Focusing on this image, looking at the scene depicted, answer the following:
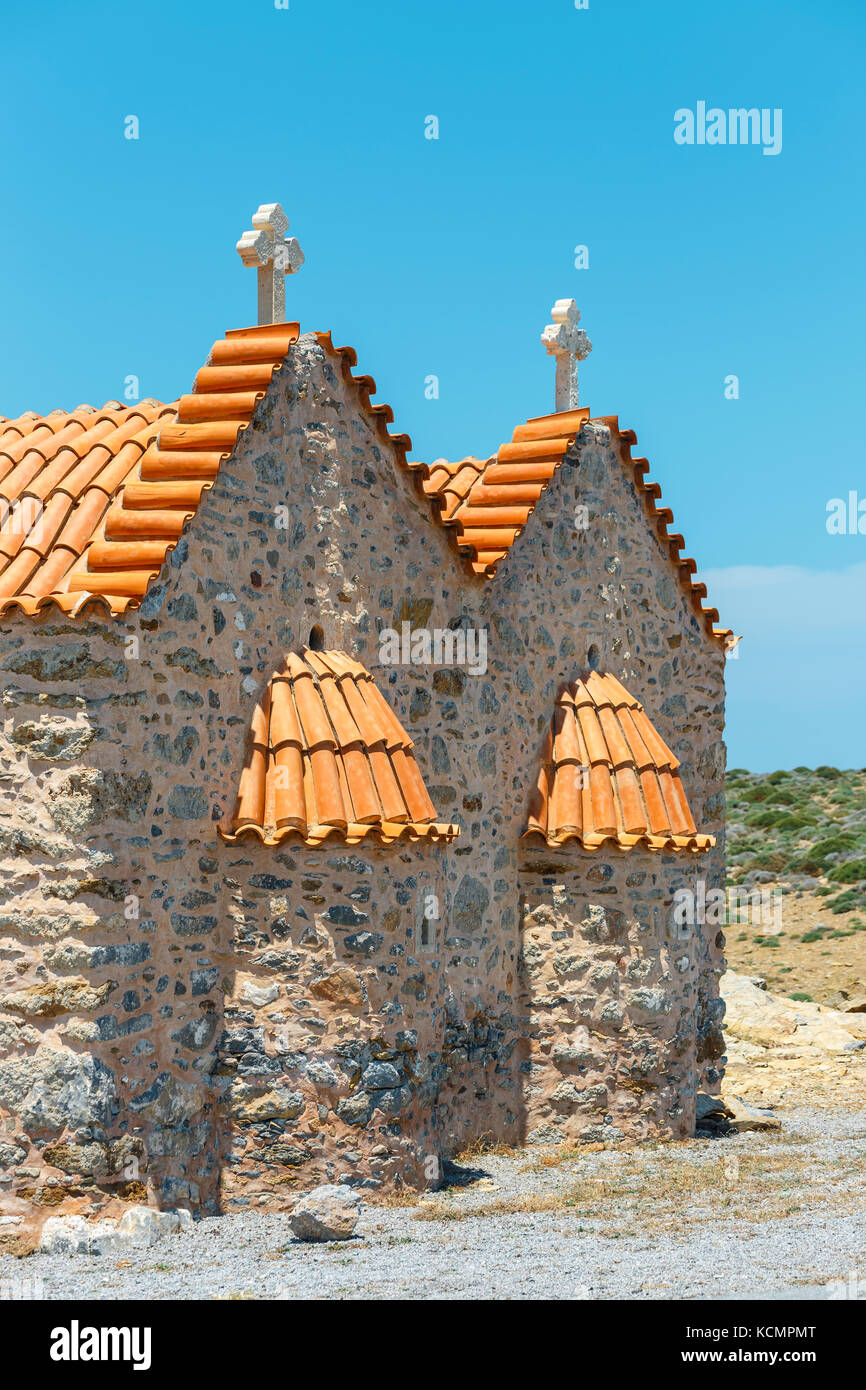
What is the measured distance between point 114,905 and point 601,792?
4639 millimetres

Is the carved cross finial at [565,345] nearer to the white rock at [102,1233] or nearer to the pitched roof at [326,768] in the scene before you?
the pitched roof at [326,768]

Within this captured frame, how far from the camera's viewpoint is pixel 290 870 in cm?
903

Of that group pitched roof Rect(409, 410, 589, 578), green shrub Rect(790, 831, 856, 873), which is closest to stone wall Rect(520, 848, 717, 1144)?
pitched roof Rect(409, 410, 589, 578)

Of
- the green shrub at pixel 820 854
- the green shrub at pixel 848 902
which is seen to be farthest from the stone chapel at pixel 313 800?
the green shrub at pixel 820 854

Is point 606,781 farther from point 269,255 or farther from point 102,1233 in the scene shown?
point 102,1233

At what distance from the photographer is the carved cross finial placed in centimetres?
1302

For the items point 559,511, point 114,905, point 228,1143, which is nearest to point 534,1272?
point 228,1143

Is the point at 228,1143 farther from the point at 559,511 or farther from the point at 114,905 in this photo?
the point at 559,511

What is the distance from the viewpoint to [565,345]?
13039 millimetres

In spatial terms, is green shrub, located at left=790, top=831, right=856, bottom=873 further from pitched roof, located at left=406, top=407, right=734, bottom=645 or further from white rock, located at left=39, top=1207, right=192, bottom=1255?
white rock, located at left=39, top=1207, right=192, bottom=1255

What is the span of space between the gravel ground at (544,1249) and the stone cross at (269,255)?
19.4ft

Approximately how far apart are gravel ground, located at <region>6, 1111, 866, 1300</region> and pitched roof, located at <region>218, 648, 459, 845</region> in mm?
2315

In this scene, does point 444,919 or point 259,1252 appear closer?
point 259,1252

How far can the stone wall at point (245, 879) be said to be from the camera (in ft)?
26.5
